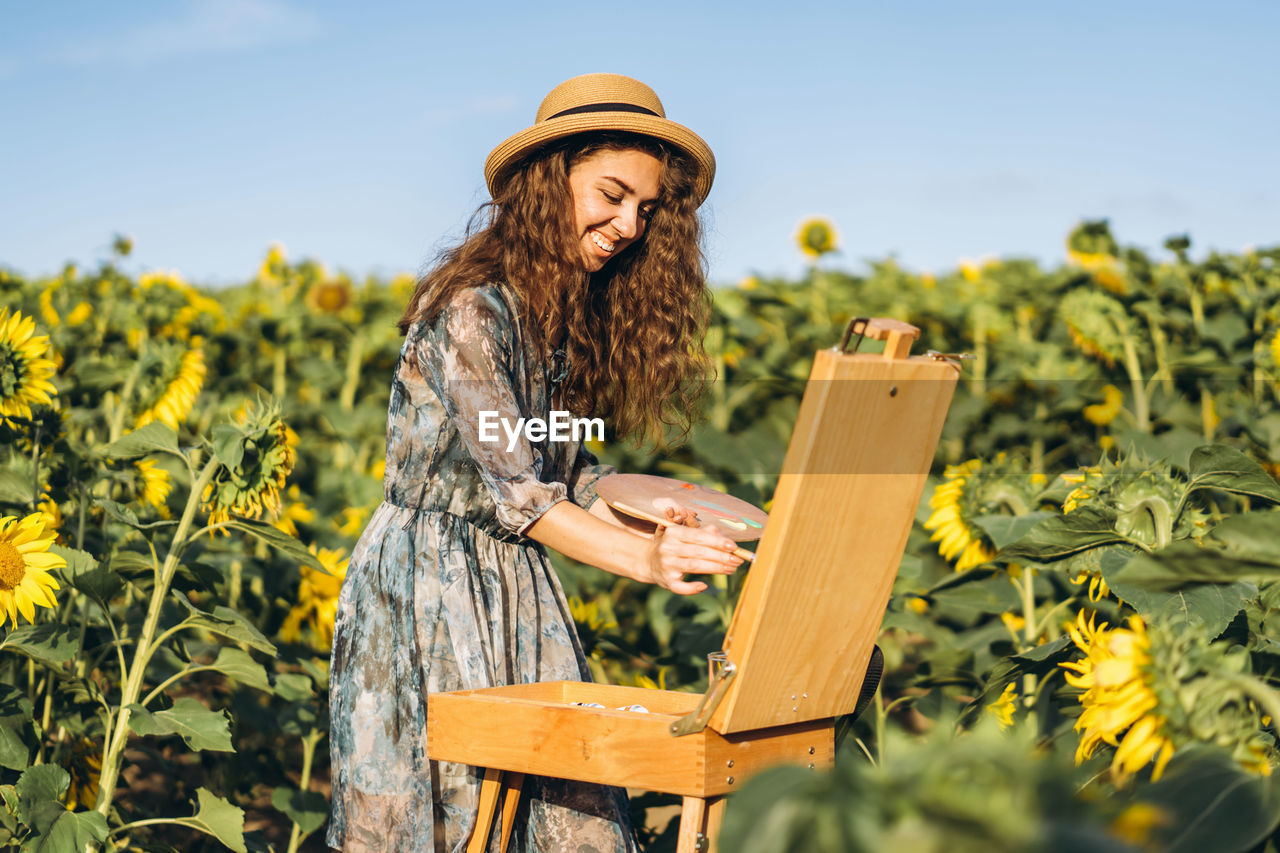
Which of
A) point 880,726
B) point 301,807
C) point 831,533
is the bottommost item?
point 301,807

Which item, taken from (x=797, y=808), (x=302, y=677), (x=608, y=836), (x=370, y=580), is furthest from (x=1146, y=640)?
(x=302, y=677)

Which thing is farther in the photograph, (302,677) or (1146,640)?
(302,677)

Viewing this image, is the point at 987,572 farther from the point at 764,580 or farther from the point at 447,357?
the point at 764,580

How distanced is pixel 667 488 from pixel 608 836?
590mm

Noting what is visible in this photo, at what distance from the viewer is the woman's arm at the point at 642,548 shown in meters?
1.42

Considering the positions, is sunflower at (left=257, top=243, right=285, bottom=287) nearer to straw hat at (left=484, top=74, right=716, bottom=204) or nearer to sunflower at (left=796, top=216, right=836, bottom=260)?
sunflower at (left=796, top=216, right=836, bottom=260)

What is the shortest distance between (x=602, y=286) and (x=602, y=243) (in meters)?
0.29

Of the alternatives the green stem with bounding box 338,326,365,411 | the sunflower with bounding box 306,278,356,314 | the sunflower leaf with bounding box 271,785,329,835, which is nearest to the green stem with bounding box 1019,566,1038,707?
the sunflower leaf with bounding box 271,785,329,835

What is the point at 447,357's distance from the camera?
→ 1751 mm

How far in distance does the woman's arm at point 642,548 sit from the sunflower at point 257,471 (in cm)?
70

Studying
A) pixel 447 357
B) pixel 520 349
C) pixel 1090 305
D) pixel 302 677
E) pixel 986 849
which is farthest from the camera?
pixel 1090 305

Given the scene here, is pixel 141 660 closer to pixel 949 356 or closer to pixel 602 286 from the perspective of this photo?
pixel 602 286

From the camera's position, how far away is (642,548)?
1.51m

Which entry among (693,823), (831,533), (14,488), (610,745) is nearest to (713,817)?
(693,823)
